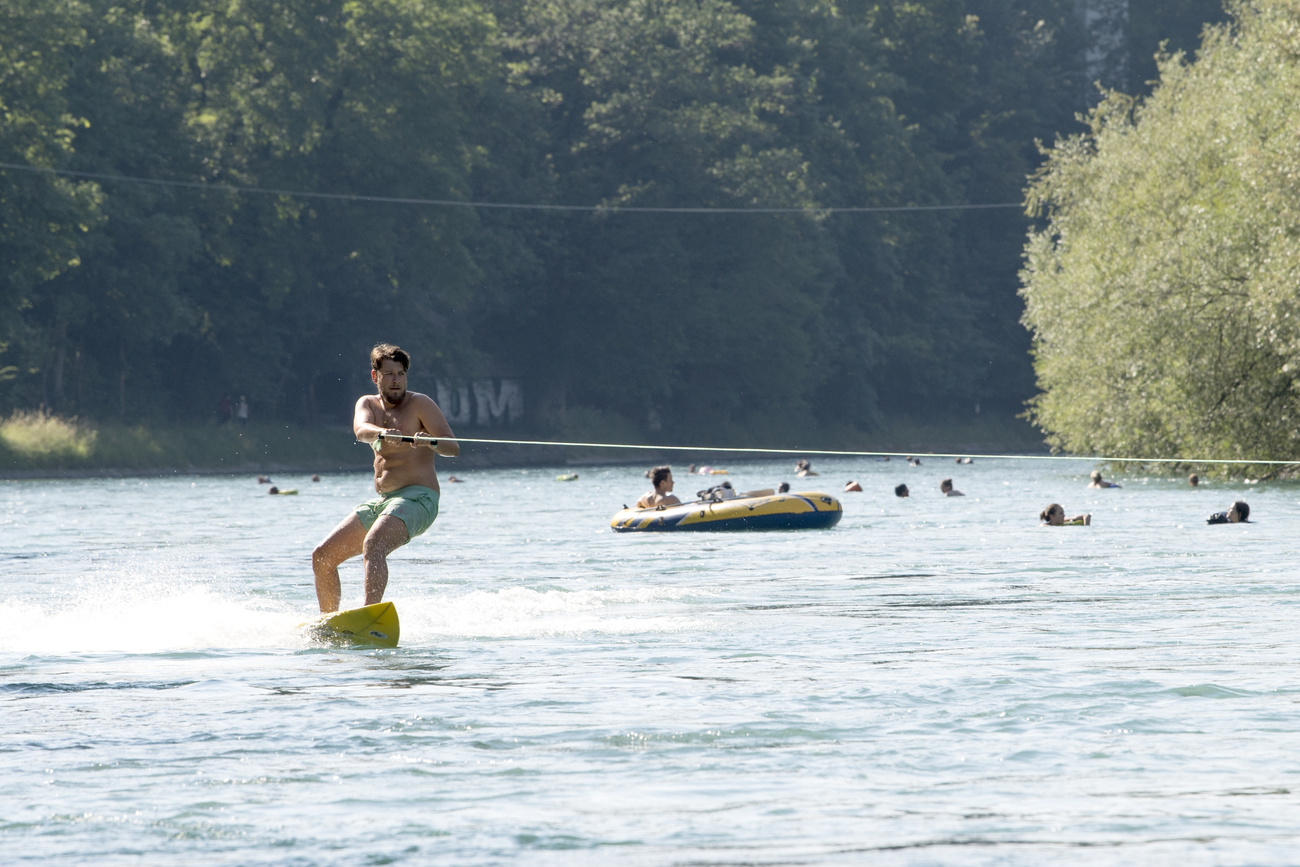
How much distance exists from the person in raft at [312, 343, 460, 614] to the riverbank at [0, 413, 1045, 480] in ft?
108

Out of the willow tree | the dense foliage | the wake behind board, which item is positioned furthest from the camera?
the dense foliage

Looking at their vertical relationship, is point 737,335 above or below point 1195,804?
above

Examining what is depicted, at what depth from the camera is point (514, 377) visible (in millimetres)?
67375

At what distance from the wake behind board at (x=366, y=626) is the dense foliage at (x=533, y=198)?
34.8m

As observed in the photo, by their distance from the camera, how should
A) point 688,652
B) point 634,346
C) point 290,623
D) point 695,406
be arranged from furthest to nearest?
point 695,406, point 634,346, point 290,623, point 688,652

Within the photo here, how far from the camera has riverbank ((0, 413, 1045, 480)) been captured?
43.6 meters

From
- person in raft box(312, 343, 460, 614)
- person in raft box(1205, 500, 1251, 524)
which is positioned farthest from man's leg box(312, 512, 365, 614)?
person in raft box(1205, 500, 1251, 524)

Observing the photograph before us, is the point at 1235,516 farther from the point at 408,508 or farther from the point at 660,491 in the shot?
the point at 408,508

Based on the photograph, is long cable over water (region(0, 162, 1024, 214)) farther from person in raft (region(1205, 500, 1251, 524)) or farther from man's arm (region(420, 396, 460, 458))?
man's arm (region(420, 396, 460, 458))

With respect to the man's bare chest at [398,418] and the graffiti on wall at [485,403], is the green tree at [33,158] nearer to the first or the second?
the graffiti on wall at [485,403]

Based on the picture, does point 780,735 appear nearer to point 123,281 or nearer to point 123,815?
point 123,815

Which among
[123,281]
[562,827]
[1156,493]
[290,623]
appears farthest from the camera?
[123,281]

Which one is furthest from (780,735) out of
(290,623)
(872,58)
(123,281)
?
(872,58)

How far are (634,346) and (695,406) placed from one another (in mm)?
5262
